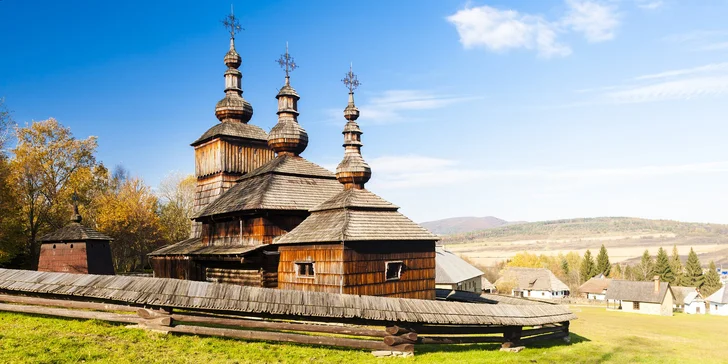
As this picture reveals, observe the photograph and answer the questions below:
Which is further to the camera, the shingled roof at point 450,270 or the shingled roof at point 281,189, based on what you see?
the shingled roof at point 450,270

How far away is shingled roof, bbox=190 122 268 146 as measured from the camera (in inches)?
1308

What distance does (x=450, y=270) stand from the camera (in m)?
43.7

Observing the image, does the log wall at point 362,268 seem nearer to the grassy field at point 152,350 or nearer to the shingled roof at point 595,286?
the grassy field at point 152,350

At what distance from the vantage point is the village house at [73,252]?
2961 cm

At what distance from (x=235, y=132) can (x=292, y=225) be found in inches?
459

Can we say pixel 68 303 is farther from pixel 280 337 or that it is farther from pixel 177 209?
pixel 177 209

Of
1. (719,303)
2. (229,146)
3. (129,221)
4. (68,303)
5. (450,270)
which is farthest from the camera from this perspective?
(719,303)

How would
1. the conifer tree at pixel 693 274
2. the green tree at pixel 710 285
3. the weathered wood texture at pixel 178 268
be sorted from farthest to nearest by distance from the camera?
1. the conifer tree at pixel 693 274
2. the green tree at pixel 710 285
3. the weathered wood texture at pixel 178 268

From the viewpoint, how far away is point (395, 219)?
22.1 m

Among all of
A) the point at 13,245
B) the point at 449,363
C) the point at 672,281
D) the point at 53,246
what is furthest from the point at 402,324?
the point at 672,281

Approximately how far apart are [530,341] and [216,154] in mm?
24603

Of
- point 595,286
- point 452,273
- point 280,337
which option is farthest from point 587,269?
point 280,337

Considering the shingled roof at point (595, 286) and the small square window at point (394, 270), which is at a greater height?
the small square window at point (394, 270)

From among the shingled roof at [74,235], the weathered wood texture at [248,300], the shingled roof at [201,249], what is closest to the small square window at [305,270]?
the shingled roof at [201,249]
